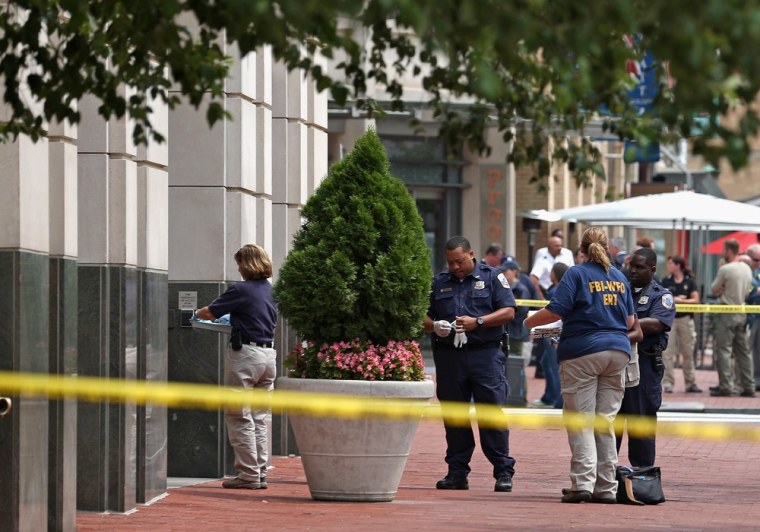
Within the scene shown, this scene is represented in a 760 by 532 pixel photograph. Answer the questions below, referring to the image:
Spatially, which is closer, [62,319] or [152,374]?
[62,319]

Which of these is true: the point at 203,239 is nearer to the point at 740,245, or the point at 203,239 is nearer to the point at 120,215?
the point at 120,215

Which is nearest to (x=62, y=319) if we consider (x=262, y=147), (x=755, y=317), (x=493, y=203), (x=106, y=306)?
(x=106, y=306)

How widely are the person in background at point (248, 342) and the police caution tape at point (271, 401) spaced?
0.43 feet

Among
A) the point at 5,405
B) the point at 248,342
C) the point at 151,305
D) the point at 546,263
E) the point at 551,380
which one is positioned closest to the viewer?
the point at 5,405

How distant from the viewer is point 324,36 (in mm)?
5469

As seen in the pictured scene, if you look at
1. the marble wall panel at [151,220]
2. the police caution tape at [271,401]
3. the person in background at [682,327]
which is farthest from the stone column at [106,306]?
the person in background at [682,327]

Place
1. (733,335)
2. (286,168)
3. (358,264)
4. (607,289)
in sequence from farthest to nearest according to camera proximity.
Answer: (733,335) < (286,168) < (358,264) < (607,289)

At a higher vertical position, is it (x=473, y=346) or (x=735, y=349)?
(x=473, y=346)

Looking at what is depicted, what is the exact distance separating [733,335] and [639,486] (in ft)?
40.1

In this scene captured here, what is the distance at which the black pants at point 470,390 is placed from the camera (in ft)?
41.3

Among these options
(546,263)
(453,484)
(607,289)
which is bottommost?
(453,484)

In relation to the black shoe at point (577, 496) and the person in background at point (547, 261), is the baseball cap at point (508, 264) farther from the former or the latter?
the black shoe at point (577, 496)

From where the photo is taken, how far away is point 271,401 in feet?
38.3

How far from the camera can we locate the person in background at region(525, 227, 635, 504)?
11336 millimetres
